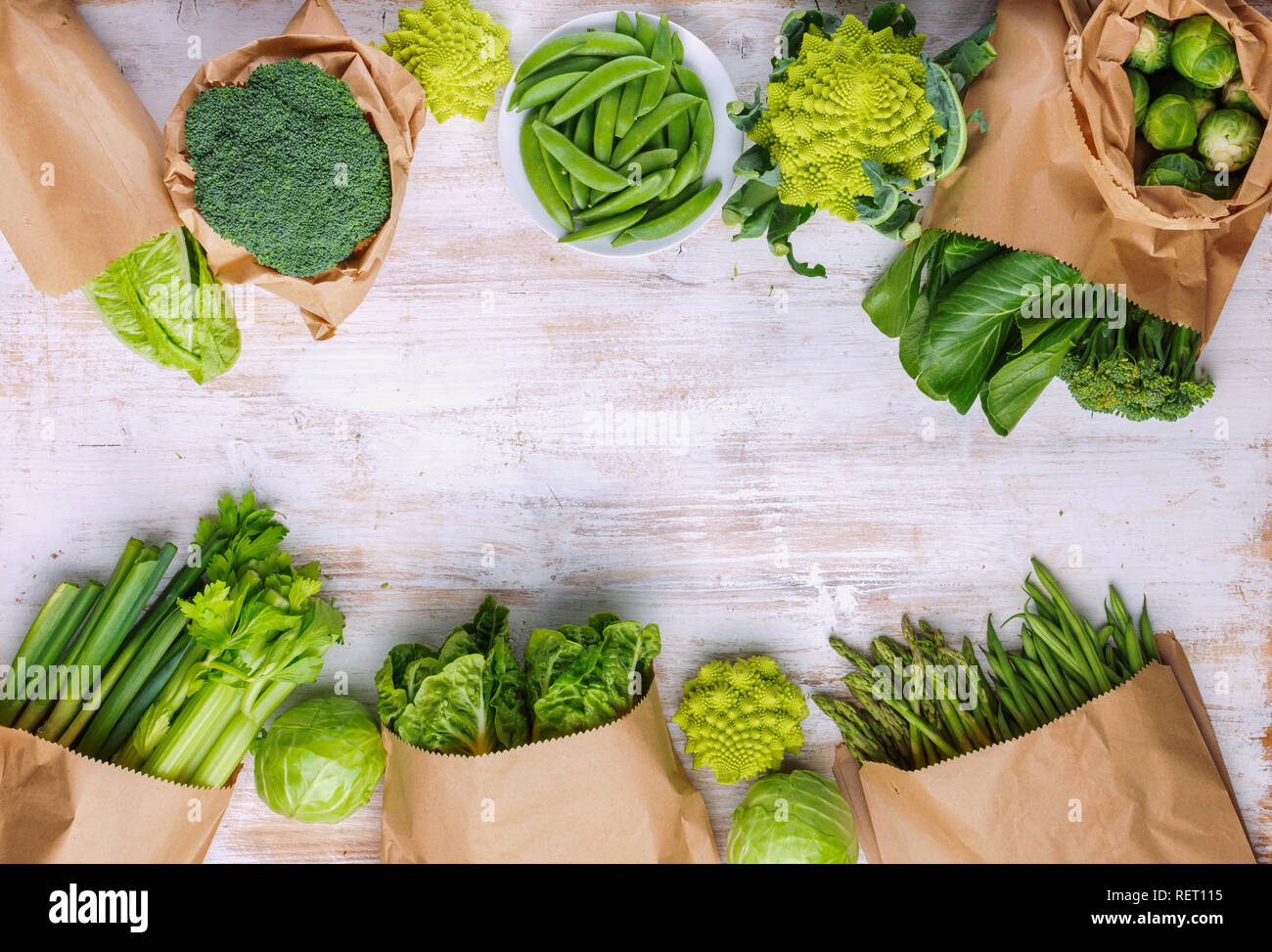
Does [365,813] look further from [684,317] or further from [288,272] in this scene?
[684,317]

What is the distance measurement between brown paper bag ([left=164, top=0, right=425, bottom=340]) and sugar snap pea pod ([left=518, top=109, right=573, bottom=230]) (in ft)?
0.65

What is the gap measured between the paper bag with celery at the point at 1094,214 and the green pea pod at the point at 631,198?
50 cm

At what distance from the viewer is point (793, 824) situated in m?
1.59

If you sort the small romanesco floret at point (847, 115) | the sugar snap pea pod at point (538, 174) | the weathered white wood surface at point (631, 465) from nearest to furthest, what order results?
the small romanesco floret at point (847, 115)
the sugar snap pea pod at point (538, 174)
the weathered white wood surface at point (631, 465)

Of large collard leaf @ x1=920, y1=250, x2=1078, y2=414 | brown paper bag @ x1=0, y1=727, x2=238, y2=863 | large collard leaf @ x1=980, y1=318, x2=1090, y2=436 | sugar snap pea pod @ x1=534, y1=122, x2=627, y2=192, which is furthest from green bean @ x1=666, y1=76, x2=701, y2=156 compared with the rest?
brown paper bag @ x1=0, y1=727, x2=238, y2=863

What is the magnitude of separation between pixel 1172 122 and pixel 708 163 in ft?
2.65

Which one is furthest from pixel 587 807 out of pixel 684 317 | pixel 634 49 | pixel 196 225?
pixel 634 49

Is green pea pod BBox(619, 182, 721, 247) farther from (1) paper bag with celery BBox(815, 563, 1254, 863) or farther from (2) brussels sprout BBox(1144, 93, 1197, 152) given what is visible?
(1) paper bag with celery BBox(815, 563, 1254, 863)

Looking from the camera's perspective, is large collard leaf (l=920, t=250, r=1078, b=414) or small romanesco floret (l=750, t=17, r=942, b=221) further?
large collard leaf (l=920, t=250, r=1078, b=414)

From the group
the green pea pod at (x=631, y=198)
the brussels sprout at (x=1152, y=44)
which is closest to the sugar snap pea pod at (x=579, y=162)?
the green pea pod at (x=631, y=198)

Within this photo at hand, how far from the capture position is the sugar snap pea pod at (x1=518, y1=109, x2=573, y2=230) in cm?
154

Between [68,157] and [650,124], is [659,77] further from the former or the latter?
[68,157]

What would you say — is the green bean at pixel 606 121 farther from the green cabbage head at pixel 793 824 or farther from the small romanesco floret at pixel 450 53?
the green cabbage head at pixel 793 824

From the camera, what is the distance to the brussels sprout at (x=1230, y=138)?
1.38 m
